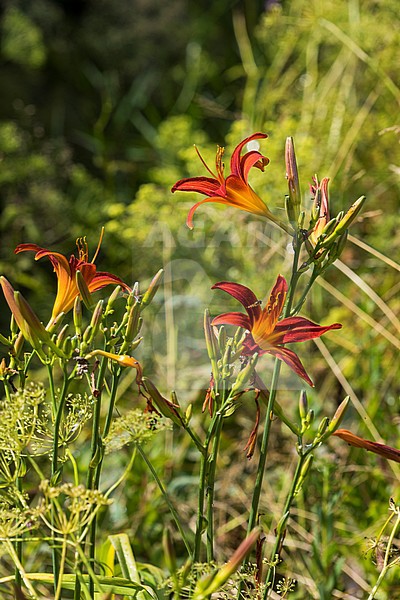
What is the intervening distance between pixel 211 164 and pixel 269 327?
0.90m

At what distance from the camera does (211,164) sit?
133cm

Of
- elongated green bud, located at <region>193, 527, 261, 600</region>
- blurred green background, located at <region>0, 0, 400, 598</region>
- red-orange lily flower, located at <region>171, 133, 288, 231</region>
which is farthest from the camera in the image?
blurred green background, located at <region>0, 0, 400, 598</region>

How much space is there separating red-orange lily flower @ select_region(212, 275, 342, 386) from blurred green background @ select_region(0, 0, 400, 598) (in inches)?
13.7

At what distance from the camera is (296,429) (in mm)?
479

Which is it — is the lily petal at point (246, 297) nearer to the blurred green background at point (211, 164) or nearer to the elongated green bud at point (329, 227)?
the elongated green bud at point (329, 227)

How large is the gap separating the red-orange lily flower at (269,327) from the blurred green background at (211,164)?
1.14ft

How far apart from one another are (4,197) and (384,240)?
852 millimetres

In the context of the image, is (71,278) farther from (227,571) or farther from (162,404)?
(227,571)

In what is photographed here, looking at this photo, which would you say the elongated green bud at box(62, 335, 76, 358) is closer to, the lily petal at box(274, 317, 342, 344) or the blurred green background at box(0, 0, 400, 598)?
the lily petal at box(274, 317, 342, 344)

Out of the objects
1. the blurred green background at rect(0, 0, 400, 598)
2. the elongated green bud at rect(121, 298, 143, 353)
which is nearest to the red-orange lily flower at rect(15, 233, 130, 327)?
the elongated green bud at rect(121, 298, 143, 353)

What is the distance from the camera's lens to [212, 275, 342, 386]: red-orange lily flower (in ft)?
1.54

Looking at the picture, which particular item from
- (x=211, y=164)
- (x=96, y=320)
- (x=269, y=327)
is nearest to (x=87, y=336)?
(x=96, y=320)

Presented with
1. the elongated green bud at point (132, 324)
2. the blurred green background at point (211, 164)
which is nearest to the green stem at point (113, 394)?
the elongated green bud at point (132, 324)

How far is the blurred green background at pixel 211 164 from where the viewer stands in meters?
1.04
